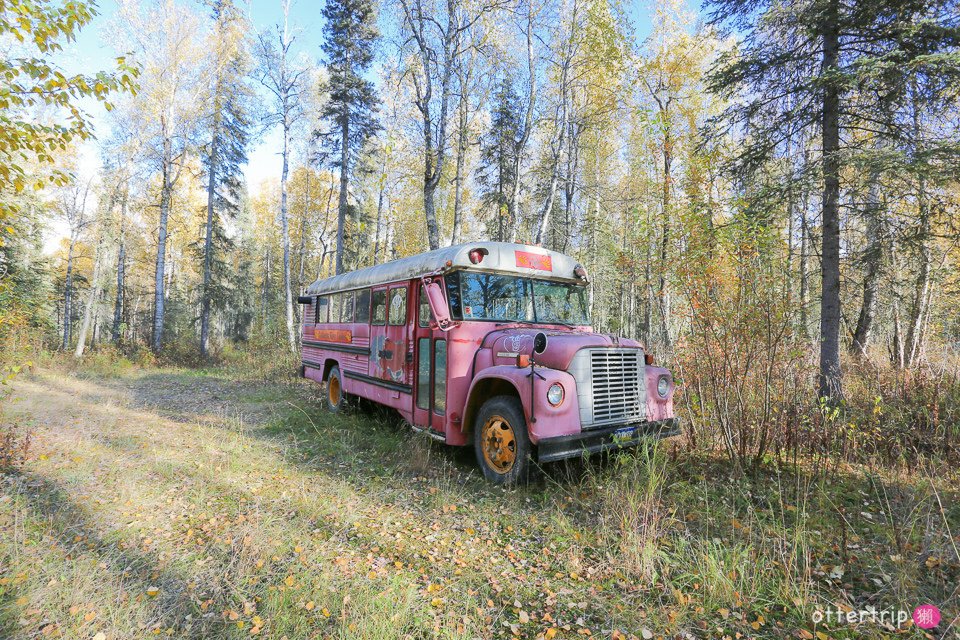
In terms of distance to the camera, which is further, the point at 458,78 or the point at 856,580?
the point at 458,78

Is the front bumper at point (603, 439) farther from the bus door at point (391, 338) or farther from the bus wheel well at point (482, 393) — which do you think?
the bus door at point (391, 338)

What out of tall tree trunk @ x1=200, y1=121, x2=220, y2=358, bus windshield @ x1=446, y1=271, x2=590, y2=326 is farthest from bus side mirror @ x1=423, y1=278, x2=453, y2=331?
tall tree trunk @ x1=200, y1=121, x2=220, y2=358

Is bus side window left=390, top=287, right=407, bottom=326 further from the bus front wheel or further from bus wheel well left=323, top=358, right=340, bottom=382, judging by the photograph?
bus wheel well left=323, top=358, right=340, bottom=382

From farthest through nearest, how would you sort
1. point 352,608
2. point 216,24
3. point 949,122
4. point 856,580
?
point 216,24 < point 949,122 < point 856,580 < point 352,608

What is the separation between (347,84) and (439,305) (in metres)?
15.0

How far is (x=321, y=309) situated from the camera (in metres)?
9.65

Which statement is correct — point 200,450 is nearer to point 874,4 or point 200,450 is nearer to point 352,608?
point 352,608

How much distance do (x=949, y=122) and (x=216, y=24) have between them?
871 inches

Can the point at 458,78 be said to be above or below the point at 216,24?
below

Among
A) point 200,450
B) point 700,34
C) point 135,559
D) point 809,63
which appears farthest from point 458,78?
point 135,559

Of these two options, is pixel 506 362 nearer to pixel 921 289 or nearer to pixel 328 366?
pixel 328 366

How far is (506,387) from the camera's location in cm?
475

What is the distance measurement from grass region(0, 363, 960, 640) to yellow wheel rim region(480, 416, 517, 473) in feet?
1.04

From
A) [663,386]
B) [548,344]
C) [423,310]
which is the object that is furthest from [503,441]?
[423,310]
